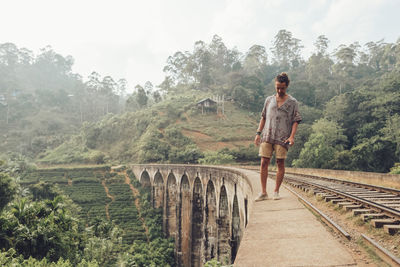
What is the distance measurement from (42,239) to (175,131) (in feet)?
124

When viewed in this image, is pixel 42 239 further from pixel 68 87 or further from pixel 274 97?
pixel 68 87

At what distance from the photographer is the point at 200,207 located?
889 inches

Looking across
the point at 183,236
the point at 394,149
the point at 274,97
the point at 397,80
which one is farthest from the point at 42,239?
the point at 397,80

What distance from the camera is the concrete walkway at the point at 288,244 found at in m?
2.12

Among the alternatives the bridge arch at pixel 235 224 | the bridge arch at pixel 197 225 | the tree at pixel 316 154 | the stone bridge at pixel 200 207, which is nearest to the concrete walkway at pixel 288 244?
the stone bridge at pixel 200 207

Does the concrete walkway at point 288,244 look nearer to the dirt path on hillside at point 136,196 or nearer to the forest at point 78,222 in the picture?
the forest at point 78,222

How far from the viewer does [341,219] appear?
414 cm

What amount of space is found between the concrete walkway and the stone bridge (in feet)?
19.9

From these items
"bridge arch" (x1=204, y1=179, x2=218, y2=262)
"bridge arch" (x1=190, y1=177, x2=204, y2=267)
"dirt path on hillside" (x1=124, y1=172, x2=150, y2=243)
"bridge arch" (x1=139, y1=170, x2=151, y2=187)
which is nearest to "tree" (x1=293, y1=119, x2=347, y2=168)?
"bridge arch" (x1=190, y1=177, x2=204, y2=267)

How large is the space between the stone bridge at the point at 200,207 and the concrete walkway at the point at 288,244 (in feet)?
19.9

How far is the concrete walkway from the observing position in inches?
83.6

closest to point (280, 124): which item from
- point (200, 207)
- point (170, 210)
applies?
point (200, 207)

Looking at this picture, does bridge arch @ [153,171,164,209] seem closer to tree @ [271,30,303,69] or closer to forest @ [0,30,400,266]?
forest @ [0,30,400,266]

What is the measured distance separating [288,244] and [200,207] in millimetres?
20696
